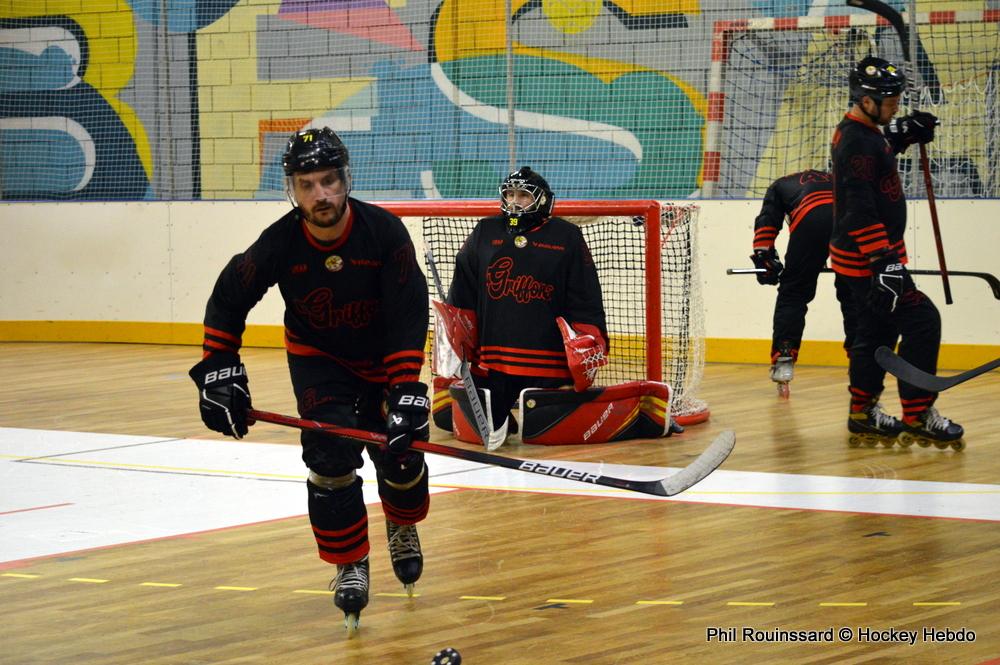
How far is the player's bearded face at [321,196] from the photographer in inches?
132

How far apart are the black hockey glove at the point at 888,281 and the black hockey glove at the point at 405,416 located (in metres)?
2.68

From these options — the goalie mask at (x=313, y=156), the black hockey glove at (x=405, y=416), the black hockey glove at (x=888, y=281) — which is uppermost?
the goalie mask at (x=313, y=156)

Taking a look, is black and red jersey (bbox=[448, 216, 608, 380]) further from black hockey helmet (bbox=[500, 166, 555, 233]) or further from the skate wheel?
the skate wheel

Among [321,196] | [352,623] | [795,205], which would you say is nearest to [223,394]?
[321,196]

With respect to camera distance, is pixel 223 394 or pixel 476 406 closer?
pixel 223 394

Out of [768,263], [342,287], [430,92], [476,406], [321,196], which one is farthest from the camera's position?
[430,92]

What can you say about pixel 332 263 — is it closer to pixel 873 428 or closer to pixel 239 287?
pixel 239 287

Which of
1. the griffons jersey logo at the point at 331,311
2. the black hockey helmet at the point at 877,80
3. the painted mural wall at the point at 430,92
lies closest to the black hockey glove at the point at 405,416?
the griffons jersey logo at the point at 331,311

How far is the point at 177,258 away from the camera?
34.3 ft

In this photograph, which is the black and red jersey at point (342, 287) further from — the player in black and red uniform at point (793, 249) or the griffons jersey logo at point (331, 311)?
the player in black and red uniform at point (793, 249)

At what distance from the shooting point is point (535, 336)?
614cm

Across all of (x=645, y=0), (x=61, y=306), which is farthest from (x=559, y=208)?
(x=61, y=306)

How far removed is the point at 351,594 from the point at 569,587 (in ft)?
2.09

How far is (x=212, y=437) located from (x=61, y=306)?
190 inches
